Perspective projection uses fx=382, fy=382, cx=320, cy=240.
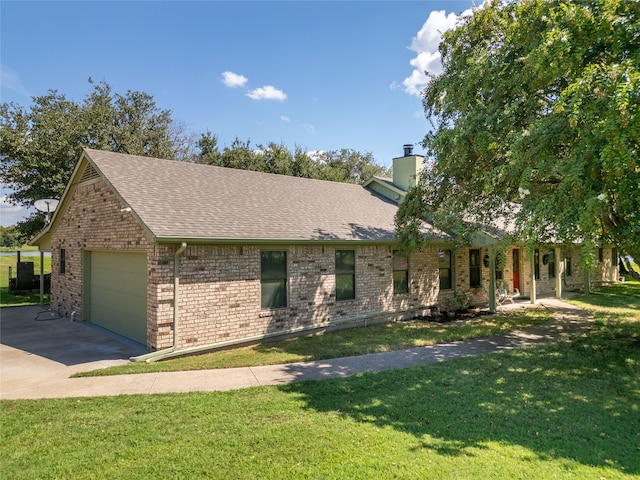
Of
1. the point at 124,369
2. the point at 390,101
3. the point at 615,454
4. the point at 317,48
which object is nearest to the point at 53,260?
the point at 124,369

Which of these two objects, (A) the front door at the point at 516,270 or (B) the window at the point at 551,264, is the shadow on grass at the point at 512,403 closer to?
(A) the front door at the point at 516,270

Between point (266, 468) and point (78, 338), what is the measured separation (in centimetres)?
832

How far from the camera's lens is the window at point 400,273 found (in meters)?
12.6

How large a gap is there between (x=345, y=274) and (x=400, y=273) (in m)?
2.41

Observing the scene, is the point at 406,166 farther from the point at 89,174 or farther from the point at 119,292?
the point at 119,292

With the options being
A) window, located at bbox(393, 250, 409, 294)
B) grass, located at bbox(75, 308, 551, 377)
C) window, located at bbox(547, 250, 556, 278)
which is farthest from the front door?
window, located at bbox(393, 250, 409, 294)

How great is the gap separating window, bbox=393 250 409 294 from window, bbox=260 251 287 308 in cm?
427

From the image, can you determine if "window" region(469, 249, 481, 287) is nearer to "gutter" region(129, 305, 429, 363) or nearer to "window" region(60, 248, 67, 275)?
"gutter" region(129, 305, 429, 363)

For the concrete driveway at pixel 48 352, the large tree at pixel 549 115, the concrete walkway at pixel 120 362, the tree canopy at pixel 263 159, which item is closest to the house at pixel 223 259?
the concrete driveway at pixel 48 352

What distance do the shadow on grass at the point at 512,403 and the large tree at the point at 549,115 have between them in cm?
239

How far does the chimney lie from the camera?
56.5 feet

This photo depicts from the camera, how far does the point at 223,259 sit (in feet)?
29.1

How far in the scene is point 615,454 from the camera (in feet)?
13.8

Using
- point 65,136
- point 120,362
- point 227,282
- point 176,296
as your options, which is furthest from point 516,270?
point 65,136
